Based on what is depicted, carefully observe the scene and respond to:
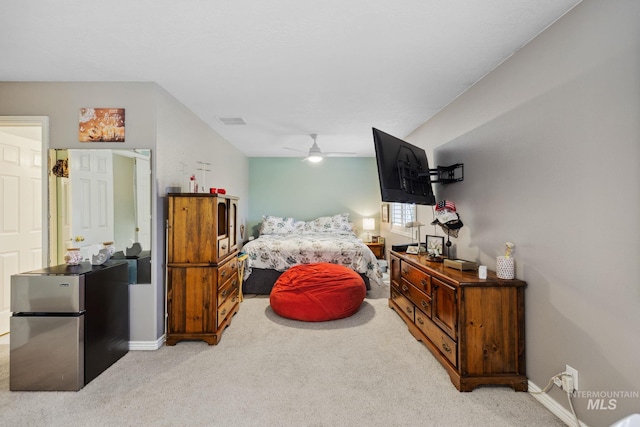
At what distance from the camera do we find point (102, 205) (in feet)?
8.57

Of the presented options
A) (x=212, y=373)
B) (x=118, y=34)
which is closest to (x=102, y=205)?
(x=118, y=34)

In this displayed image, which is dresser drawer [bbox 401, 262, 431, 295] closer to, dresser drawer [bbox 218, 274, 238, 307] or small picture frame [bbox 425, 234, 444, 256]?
small picture frame [bbox 425, 234, 444, 256]

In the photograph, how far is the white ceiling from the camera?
168 cm

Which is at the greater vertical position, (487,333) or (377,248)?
(377,248)

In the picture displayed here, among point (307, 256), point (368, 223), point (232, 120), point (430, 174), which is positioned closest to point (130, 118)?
point (232, 120)

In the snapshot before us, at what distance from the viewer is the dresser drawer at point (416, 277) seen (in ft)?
8.43

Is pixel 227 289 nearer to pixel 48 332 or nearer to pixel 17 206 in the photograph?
pixel 48 332

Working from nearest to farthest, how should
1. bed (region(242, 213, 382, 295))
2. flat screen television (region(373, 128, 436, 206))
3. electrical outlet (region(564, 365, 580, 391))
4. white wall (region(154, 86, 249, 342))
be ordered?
1. electrical outlet (region(564, 365, 580, 391))
2. flat screen television (region(373, 128, 436, 206))
3. white wall (region(154, 86, 249, 342))
4. bed (region(242, 213, 382, 295))

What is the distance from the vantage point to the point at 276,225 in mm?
6051

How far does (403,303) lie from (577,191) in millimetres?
2008

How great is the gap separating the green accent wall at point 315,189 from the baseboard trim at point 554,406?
15.2 feet

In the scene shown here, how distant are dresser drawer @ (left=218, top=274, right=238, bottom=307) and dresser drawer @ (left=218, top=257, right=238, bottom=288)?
4 cm

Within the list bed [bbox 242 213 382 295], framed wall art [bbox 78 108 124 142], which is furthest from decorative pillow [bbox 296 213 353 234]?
framed wall art [bbox 78 108 124 142]

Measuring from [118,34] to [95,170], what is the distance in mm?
1260
